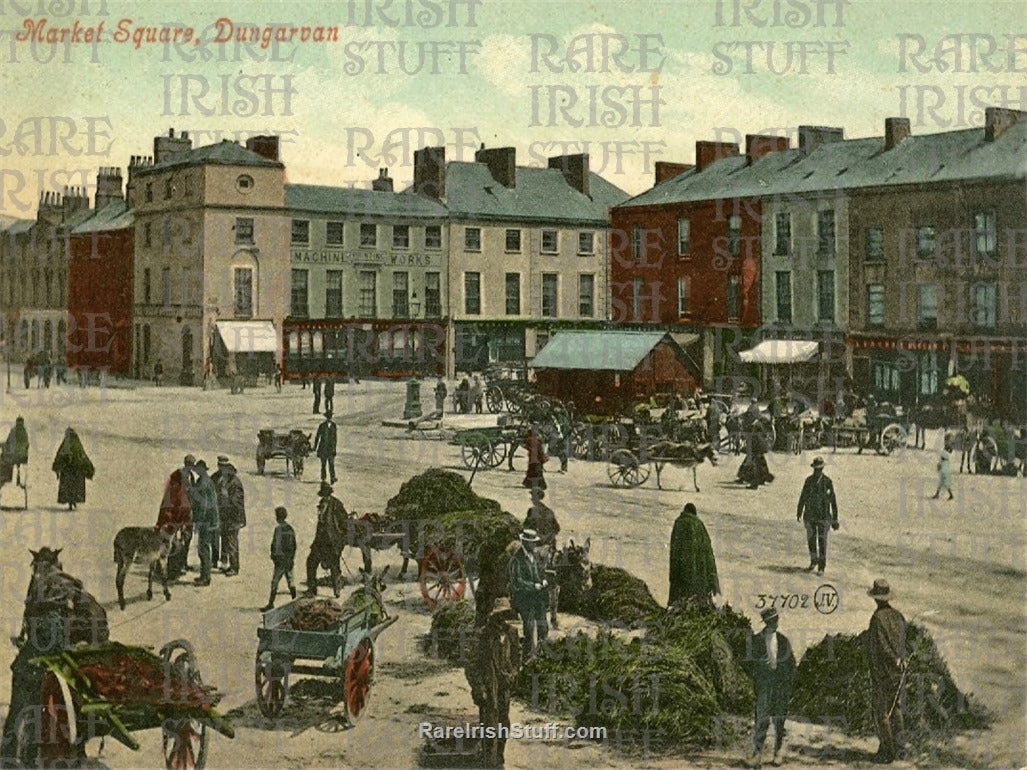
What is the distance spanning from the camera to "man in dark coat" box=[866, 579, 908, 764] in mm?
10453

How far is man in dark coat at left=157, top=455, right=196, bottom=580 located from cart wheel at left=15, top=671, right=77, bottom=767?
234 centimetres

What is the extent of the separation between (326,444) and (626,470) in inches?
167

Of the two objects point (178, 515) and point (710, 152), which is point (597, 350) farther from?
point (178, 515)

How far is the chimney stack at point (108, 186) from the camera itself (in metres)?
13.0

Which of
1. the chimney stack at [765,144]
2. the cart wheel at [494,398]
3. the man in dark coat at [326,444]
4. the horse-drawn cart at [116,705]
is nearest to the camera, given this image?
the horse-drawn cart at [116,705]

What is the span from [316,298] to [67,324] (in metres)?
3.74

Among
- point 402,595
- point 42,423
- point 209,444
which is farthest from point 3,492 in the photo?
point 402,595

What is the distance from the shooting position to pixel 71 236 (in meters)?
14.6

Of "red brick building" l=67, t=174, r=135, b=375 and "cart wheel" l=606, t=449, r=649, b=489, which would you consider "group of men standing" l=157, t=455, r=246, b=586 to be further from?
"cart wheel" l=606, t=449, r=649, b=489

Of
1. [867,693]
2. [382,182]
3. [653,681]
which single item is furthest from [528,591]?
[382,182]

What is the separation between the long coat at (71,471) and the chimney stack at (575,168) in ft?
21.6

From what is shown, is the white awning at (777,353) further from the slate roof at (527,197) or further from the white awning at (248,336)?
the white awning at (248,336)

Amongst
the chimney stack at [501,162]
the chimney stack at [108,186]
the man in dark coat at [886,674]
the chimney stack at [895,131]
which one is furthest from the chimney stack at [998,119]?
the chimney stack at [108,186]

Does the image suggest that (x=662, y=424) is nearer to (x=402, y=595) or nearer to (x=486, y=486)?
(x=486, y=486)
